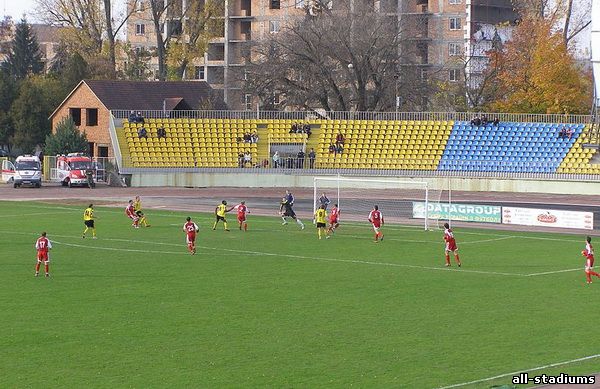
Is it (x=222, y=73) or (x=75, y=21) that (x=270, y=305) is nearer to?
(x=75, y=21)

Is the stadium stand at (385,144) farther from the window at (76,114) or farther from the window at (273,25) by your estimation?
the window at (273,25)

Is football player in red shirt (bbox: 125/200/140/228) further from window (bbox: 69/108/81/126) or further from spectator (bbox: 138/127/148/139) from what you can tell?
window (bbox: 69/108/81/126)

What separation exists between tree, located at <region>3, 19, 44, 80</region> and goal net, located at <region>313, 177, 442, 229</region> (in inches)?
→ 2701

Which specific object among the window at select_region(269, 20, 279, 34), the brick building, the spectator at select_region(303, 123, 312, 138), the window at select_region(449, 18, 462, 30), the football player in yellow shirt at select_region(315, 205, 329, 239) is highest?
the window at select_region(269, 20, 279, 34)

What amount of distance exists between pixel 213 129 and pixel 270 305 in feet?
176

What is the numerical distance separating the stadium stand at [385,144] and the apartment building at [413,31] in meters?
20.7

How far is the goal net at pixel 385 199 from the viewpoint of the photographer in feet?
193

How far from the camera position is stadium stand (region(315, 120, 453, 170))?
79.6 metres

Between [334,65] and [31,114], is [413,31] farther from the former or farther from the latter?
[31,114]

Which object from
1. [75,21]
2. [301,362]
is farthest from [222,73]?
[301,362]

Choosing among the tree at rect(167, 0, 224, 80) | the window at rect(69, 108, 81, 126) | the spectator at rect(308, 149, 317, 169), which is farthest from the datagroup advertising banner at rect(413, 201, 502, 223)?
the tree at rect(167, 0, 224, 80)

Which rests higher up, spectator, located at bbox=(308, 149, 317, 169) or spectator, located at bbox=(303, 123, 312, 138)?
spectator, located at bbox=(303, 123, 312, 138)

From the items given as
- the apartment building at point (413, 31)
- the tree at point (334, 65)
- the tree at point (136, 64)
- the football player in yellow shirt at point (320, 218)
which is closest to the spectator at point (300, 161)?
the tree at point (334, 65)

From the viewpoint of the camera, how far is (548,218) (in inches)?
2202
